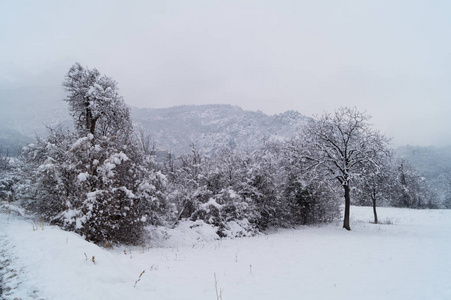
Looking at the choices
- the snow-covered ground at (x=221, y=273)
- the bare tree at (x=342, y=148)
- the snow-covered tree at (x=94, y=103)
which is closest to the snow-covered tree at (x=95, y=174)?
the snow-covered tree at (x=94, y=103)

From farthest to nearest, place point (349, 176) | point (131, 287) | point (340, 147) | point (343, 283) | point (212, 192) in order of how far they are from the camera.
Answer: point (212, 192), point (340, 147), point (349, 176), point (343, 283), point (131, 287)

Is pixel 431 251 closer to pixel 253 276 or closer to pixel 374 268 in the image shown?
pixel 374 268

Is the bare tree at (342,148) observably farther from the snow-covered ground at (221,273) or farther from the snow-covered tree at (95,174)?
the snow-covered tree at (95,174)

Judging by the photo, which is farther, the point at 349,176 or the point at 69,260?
the point at 349,176

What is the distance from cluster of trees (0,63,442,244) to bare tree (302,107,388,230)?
0.07 m

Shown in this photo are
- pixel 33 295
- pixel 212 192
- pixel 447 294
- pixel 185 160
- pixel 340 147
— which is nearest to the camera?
pixel 33 295

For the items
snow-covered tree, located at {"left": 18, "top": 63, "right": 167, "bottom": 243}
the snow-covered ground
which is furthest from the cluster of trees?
the snow-covered ground

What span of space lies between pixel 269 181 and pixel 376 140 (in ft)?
29.2

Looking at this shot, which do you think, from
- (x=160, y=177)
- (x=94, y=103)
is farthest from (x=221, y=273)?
(x=94, y=103)

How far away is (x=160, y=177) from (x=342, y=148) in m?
14.3

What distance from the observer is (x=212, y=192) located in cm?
1938

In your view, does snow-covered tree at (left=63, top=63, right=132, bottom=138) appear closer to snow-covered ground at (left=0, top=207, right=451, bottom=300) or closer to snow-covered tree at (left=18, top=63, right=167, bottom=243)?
snow-covered tree at (left=18, top=63, right=167, bottom=243)

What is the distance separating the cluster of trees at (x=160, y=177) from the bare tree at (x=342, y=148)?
0.07 metres

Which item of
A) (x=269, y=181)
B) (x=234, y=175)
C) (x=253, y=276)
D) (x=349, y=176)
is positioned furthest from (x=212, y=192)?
(x=253, y=276)
